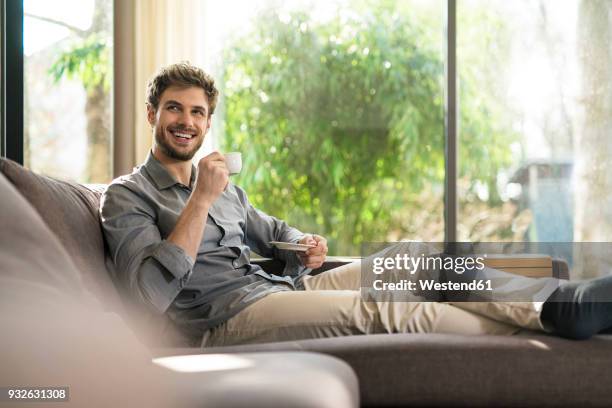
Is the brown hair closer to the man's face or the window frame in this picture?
the man's face

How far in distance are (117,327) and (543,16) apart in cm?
443

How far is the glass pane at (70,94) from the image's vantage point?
4730 millimetres

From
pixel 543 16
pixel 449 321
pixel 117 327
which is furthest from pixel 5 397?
pixel 543 16

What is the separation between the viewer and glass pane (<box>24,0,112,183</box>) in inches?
186

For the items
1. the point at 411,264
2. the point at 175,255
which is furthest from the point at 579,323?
the point at 175,255

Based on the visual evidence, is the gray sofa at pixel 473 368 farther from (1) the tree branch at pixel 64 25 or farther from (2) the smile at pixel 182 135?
(1) the tree branch at pixel 64 25

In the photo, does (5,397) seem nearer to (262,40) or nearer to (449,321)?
(449,321)

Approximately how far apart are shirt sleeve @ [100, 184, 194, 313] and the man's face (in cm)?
33

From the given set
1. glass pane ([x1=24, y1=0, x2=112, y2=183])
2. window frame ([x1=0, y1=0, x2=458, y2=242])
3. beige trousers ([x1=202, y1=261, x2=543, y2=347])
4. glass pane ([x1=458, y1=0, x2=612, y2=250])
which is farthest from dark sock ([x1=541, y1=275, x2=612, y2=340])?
glass pane ([x1=24, y1=0, x2=112, y2=183])

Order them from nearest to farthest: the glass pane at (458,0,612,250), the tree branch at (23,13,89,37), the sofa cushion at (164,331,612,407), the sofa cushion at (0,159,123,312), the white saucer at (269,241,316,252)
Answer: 1. the sofa cushion at (164,331,612,407)
2. the sofa cushion at (0,159,123,312)
3. the white saucer at (269,241,316,252)
4. the glass pane at (458,0,612,250)
5. the tree branch at (23,13,89,37)

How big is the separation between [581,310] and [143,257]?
103 centimetres

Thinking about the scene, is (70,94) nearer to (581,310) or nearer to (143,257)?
(143,257)

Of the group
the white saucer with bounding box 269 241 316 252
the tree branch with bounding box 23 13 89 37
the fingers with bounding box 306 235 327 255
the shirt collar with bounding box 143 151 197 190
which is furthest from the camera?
the tree branch with bounding box 23 13 89 37

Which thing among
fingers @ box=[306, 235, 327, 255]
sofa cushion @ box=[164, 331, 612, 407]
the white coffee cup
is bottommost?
sofa cushion @ box=[164, 331, 612, 407]
